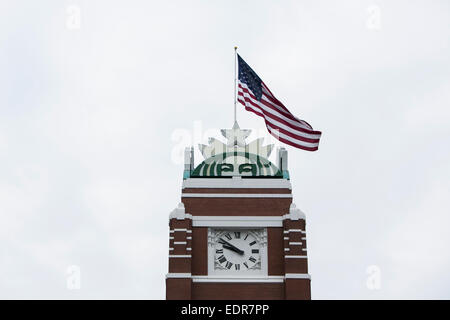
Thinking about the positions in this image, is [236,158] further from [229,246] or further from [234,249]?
[234,249]

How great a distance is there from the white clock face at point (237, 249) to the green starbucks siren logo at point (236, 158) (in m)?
2.76

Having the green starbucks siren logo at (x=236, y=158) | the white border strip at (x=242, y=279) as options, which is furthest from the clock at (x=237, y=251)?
the green starbucks siren logo at (x=236, y=158)

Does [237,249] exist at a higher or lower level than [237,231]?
lower

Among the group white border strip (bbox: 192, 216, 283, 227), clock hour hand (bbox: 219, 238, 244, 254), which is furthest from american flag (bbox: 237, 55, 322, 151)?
clock hour hand (bbox: 219, 238, 244, 254)

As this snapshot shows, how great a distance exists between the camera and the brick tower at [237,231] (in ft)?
108

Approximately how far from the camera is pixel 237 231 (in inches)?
1366

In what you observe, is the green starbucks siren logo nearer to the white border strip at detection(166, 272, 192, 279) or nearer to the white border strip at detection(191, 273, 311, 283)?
the white border strip at detection(191, 273, 311, 283)

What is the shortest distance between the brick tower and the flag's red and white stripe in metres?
2.36

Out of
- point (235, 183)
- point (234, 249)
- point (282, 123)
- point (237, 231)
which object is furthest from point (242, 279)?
point (282, 123)

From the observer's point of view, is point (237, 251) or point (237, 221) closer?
point (237, 251)

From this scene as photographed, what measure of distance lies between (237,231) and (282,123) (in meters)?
4.67

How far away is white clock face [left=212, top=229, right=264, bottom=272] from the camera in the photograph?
33875mm

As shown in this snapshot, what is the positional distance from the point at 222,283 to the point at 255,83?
8130 millimetres
